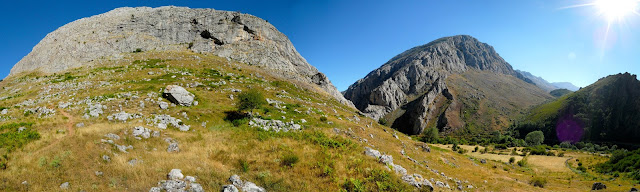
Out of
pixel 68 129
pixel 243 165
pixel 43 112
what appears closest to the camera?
pixel 243 165

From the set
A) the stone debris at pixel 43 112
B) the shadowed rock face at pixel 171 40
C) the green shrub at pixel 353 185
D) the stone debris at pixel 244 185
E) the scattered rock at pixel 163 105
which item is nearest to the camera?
the stone debris at pixel 244 185

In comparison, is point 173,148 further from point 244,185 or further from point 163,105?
point 163,105

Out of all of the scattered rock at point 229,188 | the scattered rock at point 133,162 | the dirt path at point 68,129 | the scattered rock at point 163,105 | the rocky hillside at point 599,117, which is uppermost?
the rocky hillside at point 599,117

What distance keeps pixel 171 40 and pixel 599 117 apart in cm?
23944

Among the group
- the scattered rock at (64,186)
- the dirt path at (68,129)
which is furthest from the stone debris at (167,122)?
the scattered rock at (64,186)

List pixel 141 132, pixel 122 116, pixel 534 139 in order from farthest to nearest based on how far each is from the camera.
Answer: pixel 534 139 < pixel 122 116 < pixel 141 132

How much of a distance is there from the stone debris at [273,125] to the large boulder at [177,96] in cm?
1041

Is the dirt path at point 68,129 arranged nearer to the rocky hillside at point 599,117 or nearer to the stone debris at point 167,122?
the stone debris at point 167,122

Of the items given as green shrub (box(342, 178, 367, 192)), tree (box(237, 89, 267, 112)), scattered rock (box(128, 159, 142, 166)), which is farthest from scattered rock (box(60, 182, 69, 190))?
tree (box(237, 89, 267, 112))

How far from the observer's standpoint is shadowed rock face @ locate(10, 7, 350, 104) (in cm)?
5922

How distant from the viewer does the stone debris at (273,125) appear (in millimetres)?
23697

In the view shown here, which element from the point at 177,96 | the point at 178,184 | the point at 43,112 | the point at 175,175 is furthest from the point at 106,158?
the point at 43,112

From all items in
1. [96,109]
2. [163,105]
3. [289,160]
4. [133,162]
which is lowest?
[133,162]

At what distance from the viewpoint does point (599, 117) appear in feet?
445
